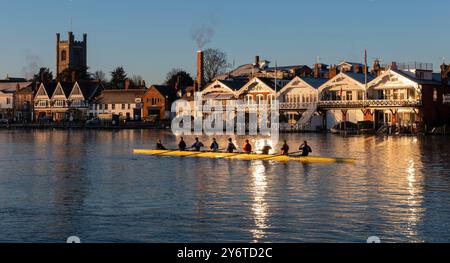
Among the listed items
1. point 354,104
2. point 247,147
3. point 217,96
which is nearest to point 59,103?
point 217,96

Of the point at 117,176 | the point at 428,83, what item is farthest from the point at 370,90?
the point at 117,176

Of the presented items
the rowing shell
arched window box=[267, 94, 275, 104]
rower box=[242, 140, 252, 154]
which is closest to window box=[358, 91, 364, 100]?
arched window box=[267, 94, 275, 104]

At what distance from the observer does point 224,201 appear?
28250mm

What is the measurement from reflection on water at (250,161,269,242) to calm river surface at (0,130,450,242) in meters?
0.04

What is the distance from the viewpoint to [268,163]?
46688 millimetres

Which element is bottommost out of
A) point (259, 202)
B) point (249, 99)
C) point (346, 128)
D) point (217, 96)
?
point (259, 202)

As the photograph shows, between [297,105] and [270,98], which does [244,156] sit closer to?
[297,105]

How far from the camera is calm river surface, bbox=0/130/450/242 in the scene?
21.7m

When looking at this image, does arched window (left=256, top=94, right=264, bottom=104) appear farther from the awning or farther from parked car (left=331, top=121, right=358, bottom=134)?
parked car (left=331, top=121, right=358, bottom=134)

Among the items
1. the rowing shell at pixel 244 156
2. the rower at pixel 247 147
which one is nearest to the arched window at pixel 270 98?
the rowing shell at pixel 244 156
